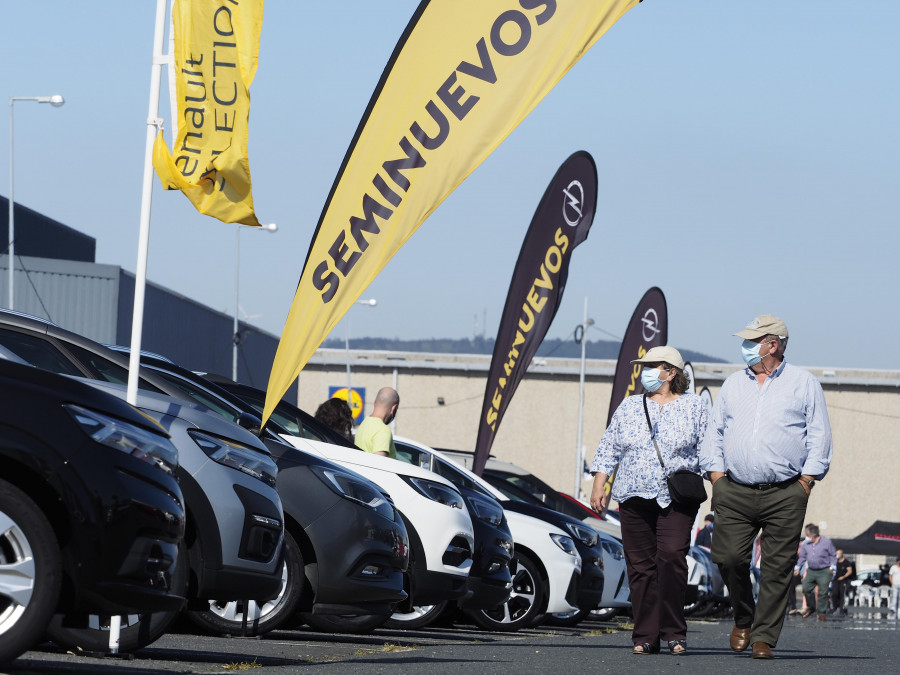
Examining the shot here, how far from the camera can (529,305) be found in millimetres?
15133

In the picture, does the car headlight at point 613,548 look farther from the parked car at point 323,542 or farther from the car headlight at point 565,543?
the parked car at point 323,542

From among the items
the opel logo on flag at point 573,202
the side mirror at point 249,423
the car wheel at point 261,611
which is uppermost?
the opel logo on flag at point 573,202

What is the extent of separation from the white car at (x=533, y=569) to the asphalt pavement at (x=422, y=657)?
→ 1765mm

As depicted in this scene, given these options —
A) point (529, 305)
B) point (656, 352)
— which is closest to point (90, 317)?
point (529, 305)

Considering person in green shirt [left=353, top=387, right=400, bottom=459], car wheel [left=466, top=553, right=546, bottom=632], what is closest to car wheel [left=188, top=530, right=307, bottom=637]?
person in green shirt [left=353, top=387, right=400, bottom=459]

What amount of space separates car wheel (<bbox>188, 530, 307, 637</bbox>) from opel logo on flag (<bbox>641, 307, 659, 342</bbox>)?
12.7 metres

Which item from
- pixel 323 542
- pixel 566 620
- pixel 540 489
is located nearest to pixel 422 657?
pixel 323 542

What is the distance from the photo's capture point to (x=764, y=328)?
890cm

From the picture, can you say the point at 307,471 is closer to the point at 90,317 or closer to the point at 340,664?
the point at 340,664

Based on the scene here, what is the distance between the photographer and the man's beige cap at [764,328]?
8.88m

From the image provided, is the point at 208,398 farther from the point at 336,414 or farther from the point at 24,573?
the point at 24,573

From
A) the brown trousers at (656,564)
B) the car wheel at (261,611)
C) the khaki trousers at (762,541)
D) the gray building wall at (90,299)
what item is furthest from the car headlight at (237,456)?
the gray building wall at (90,299)

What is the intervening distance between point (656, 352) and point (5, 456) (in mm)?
5269

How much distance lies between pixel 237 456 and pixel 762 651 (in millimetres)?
3466
